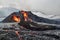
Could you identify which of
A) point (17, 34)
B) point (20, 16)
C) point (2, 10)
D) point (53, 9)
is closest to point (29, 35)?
point (17, 34)

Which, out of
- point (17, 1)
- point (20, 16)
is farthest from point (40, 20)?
point (17, 1)

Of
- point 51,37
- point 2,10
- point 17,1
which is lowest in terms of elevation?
point 51,37

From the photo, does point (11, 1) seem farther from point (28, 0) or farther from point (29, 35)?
point (29, 35)

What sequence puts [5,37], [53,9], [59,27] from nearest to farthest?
[5,37]
[59,27]
[53,9]

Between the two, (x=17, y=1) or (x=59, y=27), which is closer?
(x=59, y=27)

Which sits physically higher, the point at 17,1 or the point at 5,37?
the point at 17,1

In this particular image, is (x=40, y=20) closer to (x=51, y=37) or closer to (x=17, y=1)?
(x=51, y=37)

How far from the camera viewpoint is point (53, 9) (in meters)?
3.04

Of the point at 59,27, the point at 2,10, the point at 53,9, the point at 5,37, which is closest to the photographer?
the point at 5,37

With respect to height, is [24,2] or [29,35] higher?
[24,2]

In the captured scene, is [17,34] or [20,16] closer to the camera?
[17,34]

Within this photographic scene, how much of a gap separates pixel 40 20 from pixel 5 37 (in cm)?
102

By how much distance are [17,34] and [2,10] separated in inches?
65.1

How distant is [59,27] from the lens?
1.59m
